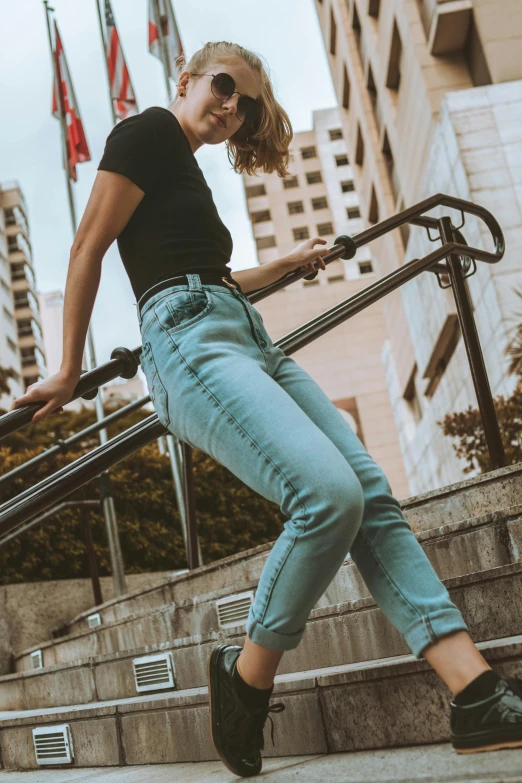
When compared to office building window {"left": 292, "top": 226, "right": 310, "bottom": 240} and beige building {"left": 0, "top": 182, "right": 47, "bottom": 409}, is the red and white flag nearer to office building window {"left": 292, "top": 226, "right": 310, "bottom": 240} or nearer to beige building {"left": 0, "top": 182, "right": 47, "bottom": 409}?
office building window {"left": 292, "top": 226, "right": 310, "bottom": 240}

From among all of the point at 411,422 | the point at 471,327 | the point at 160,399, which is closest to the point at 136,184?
the point at 160,399

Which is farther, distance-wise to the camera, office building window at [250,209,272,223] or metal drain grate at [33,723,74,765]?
office building window at [250,209,272,223]

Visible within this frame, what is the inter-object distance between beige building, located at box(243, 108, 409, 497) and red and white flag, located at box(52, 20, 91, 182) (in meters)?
11.8

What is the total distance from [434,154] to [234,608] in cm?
1102

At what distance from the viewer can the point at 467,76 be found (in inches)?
575

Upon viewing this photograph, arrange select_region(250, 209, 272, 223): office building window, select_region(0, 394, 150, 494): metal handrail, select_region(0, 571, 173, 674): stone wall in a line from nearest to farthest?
select_region(0, 394, 150, 494): metal handrail → select_region(0, 571, 173, 674): stone wall → select_region(250, 209, 272, 223): office building window

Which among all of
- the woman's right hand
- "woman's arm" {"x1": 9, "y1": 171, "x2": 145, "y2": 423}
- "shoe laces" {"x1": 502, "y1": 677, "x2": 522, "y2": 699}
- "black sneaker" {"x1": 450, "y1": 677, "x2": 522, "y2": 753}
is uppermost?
"woman's arm" {"x1": 9, "y1": 171, "x2": 145, "y2": 423}

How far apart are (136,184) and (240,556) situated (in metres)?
2.57

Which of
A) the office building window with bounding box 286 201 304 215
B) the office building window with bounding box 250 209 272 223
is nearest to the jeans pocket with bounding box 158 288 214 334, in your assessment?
the office building window with bounding box 250 209 272 223

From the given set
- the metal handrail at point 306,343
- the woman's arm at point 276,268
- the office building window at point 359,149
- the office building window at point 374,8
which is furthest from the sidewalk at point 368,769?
the office building window at point 359,149

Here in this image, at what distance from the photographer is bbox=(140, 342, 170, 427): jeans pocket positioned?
1.87 metres

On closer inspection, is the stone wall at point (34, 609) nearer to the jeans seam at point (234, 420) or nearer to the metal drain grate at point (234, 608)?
the metal drain grate at point (234, 608)

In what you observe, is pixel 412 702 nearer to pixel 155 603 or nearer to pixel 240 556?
pixel 240 556

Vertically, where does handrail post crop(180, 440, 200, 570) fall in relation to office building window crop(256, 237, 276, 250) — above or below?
below
